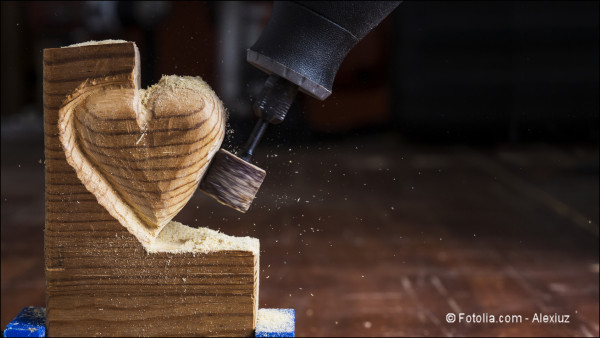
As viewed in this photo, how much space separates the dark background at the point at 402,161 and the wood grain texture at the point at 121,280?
0.14 meters

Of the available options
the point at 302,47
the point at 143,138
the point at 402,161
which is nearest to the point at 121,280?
the point at 143,138

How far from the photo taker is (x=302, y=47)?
90 centimetres

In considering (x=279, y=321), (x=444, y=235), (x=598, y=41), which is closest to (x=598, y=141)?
(x=598, y=41)

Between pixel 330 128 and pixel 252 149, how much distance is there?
3.22 meters

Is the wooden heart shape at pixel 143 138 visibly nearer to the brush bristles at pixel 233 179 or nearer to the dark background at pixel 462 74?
the brush bristles at pixel 233 179

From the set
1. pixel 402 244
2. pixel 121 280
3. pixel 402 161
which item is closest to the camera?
pixel 121 280

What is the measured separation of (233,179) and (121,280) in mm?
237

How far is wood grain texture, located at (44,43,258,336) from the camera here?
0.99 m

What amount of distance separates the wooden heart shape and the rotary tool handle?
0.39ft

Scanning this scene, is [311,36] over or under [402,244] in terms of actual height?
over

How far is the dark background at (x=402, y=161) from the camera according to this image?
157cm

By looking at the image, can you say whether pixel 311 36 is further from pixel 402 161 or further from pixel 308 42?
pixel 402 161

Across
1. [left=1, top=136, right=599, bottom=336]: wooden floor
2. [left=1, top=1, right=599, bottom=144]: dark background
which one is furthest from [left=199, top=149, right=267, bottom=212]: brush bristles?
[left=1, top=1, right=599, bottom=144]: dark background

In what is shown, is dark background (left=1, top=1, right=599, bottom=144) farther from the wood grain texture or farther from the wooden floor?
the wood grain texture
